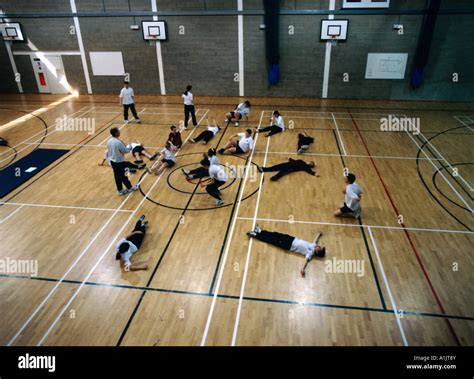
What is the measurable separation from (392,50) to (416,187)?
33.3 ft

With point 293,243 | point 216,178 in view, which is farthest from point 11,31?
point 293,243

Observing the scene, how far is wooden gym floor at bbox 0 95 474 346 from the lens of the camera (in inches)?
224

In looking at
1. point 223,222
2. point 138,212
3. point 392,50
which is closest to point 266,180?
point 223,222

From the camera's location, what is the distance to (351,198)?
7.94 m

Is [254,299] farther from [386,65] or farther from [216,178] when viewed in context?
[386,65]

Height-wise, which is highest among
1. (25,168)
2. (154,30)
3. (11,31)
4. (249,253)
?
(11,31)

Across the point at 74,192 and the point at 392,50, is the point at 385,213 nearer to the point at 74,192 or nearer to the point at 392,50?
the point at 74,192

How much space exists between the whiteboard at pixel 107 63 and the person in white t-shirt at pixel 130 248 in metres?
14.4

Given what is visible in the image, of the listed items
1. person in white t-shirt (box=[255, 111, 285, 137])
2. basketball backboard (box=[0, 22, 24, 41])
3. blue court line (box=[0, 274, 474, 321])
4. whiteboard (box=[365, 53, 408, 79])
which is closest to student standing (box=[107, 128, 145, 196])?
blue court line (box=[0, 274, 474, 321])

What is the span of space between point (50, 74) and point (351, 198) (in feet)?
63.4

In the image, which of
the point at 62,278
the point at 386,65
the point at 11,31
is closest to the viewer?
the point at 62,278

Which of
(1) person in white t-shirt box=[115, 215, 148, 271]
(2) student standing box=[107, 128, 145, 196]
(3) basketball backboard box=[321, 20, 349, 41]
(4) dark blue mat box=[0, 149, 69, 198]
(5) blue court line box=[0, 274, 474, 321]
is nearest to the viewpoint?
(5) blue court line box=[0, 274, 474, 321]

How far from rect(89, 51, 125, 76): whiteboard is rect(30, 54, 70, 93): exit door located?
2.03 metres

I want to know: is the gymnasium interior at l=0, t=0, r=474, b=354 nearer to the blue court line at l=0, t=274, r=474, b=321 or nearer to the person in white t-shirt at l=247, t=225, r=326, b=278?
the blue court line at l=0, t=274, r=474, b=321
